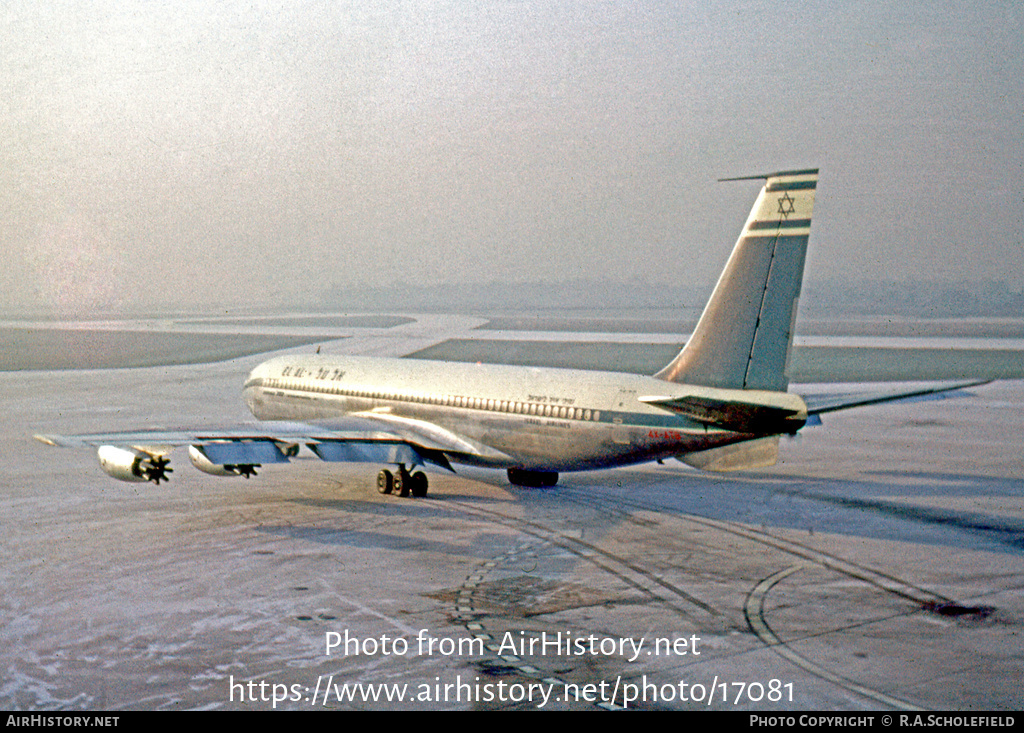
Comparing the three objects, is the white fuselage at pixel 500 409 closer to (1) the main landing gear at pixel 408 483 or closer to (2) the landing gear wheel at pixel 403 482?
(1) the main landing gear at pixel 408 483

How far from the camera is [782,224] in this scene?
25.9 metres

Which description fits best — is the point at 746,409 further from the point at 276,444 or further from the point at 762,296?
the point at 276,444

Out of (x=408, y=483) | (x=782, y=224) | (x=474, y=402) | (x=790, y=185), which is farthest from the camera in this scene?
(x=408, y=483)

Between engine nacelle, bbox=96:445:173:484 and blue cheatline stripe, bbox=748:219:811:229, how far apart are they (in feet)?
58.5

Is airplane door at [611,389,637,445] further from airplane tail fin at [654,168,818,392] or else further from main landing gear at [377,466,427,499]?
main landing gear at [377,466,427,499]

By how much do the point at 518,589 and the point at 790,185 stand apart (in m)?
12.5

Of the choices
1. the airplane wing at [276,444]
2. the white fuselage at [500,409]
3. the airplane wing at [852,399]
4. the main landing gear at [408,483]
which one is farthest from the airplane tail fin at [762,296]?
the main landing gear at [408,483]

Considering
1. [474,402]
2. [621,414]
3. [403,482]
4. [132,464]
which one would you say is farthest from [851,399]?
[132,464]

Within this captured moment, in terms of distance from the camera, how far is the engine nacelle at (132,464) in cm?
2812

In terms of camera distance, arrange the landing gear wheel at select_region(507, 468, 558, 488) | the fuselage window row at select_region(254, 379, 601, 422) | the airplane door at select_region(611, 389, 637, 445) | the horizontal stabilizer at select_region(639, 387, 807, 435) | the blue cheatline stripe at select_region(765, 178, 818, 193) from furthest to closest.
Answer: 1. the landing gear wheel at select_region(507, 468, 558, 488)
2. the fuselage window row at select_region(254, 379, 601, 422)
3. the airplane door at select_region(611, 389, 637, 445)
4. the horizontal stabilizer at select_region(639, 387, 807, 435)
5. the blue cheatline stripe at select_region(765, 178, 818, 193)

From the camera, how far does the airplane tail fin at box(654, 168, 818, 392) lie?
25.7m

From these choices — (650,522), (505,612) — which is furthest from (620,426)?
(505,612)

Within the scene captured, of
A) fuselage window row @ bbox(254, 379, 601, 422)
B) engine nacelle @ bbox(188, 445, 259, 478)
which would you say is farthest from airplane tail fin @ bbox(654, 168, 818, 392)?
engine nacelle @ bbox(188, 445, 259, 478)
